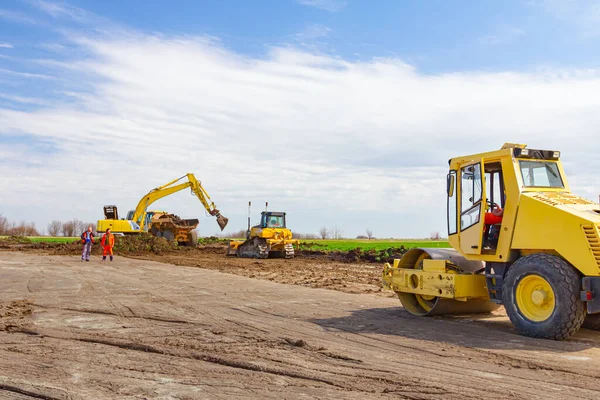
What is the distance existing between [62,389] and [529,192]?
7552 millimetres

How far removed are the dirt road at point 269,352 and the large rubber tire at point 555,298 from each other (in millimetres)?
195

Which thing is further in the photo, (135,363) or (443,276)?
(443,276)

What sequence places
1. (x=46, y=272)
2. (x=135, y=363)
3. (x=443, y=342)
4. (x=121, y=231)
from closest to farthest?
(x=135, y=363) < (x=443, y=342) < (x=46, y=272) < (x=121, y=231)

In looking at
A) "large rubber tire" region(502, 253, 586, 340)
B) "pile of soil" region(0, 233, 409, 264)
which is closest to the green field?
"pile of soil" region(0, 233, 409, 264)

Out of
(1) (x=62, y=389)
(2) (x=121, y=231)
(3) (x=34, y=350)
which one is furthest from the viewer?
(2) (x=121, y=231)

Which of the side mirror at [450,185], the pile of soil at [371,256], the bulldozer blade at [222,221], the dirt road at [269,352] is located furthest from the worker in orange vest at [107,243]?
the side mirror at [450,185]

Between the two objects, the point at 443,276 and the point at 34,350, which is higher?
the point at 443,276

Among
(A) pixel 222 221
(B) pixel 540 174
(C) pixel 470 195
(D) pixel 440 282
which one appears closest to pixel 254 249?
(A) pixel 222 221

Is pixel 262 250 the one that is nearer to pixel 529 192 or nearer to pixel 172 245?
pixel 172 245

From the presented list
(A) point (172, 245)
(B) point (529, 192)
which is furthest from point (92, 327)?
(A) point (172, 245)

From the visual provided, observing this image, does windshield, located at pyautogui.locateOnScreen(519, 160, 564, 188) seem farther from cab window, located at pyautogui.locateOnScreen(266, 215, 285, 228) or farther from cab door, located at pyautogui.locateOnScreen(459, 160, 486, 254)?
cab window, located at pyautogui.locateOnScreen(266, 215, 285, 228)

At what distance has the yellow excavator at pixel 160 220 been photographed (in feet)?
119

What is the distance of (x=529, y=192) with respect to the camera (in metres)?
9.88

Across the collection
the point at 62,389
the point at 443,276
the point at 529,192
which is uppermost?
the point at 529,192
